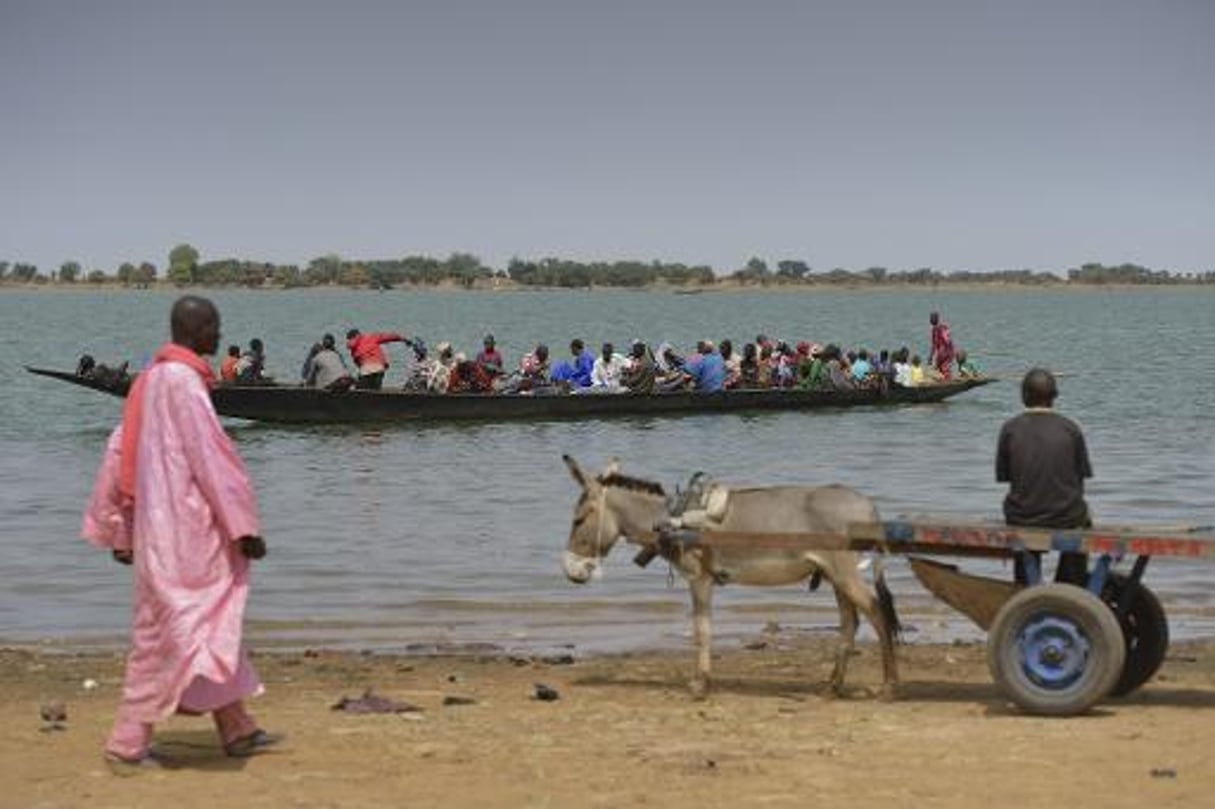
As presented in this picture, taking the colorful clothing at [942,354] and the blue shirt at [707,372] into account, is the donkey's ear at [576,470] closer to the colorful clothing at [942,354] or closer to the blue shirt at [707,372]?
the blue shirt at [707,372]

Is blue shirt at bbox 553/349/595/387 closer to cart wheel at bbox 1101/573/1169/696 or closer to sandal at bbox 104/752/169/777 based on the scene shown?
cart wheel at bbox 1101/573/1169/696

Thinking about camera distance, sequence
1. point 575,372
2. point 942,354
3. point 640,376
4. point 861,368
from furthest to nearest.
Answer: point 942,354 < point 861,368 < point 575,372 < point 640,376

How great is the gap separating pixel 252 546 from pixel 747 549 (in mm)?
2854

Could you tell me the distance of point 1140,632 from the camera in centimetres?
860

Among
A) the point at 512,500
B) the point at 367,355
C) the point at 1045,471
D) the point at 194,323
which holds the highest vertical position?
the point at 194,323

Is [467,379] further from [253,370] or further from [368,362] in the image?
[253,370]

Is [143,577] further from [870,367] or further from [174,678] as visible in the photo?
[870,367]

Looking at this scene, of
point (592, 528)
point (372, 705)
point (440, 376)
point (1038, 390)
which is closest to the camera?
point (1038, 390)

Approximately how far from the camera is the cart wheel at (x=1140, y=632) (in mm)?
8531

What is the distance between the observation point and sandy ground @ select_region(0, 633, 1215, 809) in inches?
268

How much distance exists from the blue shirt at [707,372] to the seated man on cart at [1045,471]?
21.3 metres

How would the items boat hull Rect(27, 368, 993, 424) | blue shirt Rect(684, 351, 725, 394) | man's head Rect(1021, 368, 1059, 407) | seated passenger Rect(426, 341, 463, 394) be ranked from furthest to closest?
blue shirt Rect(684, 351, 725, 394) → seated passenger Rect(426, 341, 463, 394) → boat hull Rect(27, 368, 993, 424) → man's head Rect(1021, 368, 1059, 407)

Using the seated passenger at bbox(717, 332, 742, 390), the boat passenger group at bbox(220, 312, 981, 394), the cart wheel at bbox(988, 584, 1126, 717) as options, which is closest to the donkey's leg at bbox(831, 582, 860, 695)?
the cart wheel at bbox(988, 584, 1126, 717)

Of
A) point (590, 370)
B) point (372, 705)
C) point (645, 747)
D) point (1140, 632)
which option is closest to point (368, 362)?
point (590, 370)
